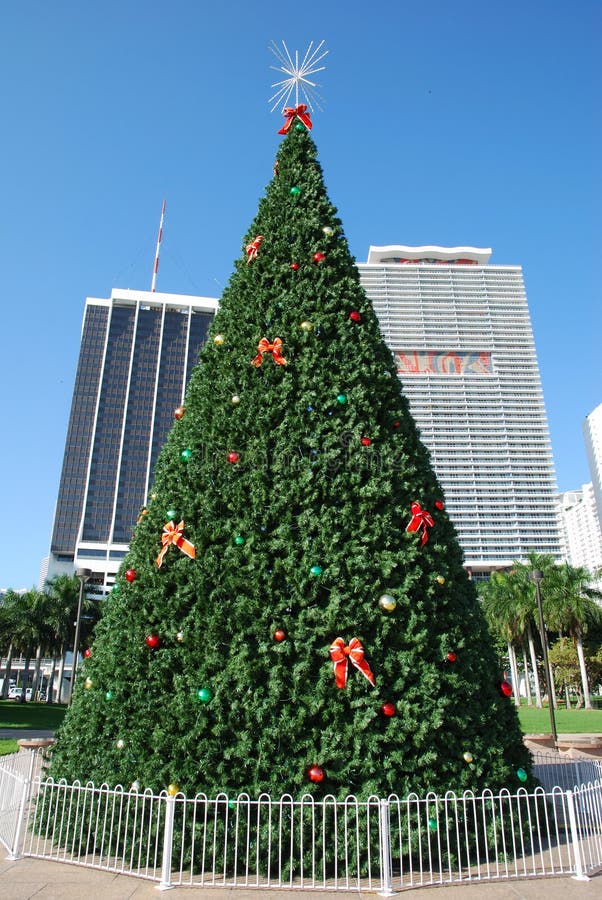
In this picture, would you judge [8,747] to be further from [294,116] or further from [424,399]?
[424,399]

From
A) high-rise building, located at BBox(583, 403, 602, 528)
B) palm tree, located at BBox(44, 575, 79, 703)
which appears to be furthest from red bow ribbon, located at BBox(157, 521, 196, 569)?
high-rise building, located at BBox(583, 403, 602, 528)

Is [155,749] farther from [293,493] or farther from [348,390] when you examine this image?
[348,390]

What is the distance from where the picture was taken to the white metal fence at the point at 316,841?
5531 mm

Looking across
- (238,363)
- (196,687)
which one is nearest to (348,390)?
(238,363)

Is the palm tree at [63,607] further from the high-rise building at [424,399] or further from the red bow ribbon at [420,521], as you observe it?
the high-rise building at [424,399]

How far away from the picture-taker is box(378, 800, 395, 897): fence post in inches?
209

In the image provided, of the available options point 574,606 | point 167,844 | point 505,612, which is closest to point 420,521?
point 167,844

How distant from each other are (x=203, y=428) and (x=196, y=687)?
10.4 ft

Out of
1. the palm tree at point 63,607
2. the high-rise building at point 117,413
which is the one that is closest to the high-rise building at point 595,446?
the high-rise building at point 117,413

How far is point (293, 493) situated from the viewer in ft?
22.4

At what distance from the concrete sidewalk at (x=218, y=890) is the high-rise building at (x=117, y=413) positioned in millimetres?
124782

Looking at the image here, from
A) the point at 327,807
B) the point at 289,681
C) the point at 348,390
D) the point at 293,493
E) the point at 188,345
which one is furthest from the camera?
the point at 188,345

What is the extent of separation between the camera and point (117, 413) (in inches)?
5349

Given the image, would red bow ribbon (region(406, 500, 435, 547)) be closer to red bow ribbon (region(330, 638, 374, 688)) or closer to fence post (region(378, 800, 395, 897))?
red bow ribbon (region(330, 638, 374, 688))
